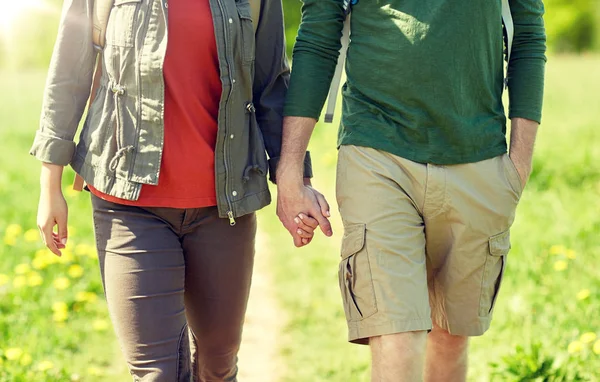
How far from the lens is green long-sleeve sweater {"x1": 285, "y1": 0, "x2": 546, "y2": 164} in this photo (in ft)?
10.00

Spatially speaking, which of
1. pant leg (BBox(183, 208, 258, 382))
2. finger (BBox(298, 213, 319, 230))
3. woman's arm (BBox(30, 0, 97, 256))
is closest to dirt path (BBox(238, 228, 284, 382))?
pant leg (BBox(183, 208, 258, 382))

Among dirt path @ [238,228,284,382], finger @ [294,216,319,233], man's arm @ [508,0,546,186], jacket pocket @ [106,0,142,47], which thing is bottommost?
dirt path @ [238,228,284,382]

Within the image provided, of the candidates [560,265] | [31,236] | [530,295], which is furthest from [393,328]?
[31,236]

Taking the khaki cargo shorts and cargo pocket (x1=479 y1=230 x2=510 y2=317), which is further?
cargo pocket (x1=479 y1=230 x2=510 y2=317)

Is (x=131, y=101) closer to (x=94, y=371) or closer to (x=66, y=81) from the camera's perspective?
(x=66, y=81)

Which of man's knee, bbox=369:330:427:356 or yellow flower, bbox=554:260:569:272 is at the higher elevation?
man's knee, bbox=369:330:427:356

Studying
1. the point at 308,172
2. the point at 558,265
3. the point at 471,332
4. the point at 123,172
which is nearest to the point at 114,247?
the point at 123,172

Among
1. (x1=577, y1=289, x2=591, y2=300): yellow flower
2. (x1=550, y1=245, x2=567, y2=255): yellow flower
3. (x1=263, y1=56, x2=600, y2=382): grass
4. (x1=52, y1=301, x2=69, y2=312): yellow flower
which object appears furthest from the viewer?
(x1=550, y1=245, x2=567, y2=255): yellow flower

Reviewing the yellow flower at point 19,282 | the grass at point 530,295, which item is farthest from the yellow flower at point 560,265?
the yellow flower at point 19,282

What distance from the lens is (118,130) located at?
296cm

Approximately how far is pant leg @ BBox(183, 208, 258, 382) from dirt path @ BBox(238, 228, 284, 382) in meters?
1.21

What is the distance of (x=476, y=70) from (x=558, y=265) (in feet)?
8.18

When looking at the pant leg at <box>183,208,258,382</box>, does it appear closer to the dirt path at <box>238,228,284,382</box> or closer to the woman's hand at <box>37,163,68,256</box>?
the woman's hand at <box>37,163,68,256</box>

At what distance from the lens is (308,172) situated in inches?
133
